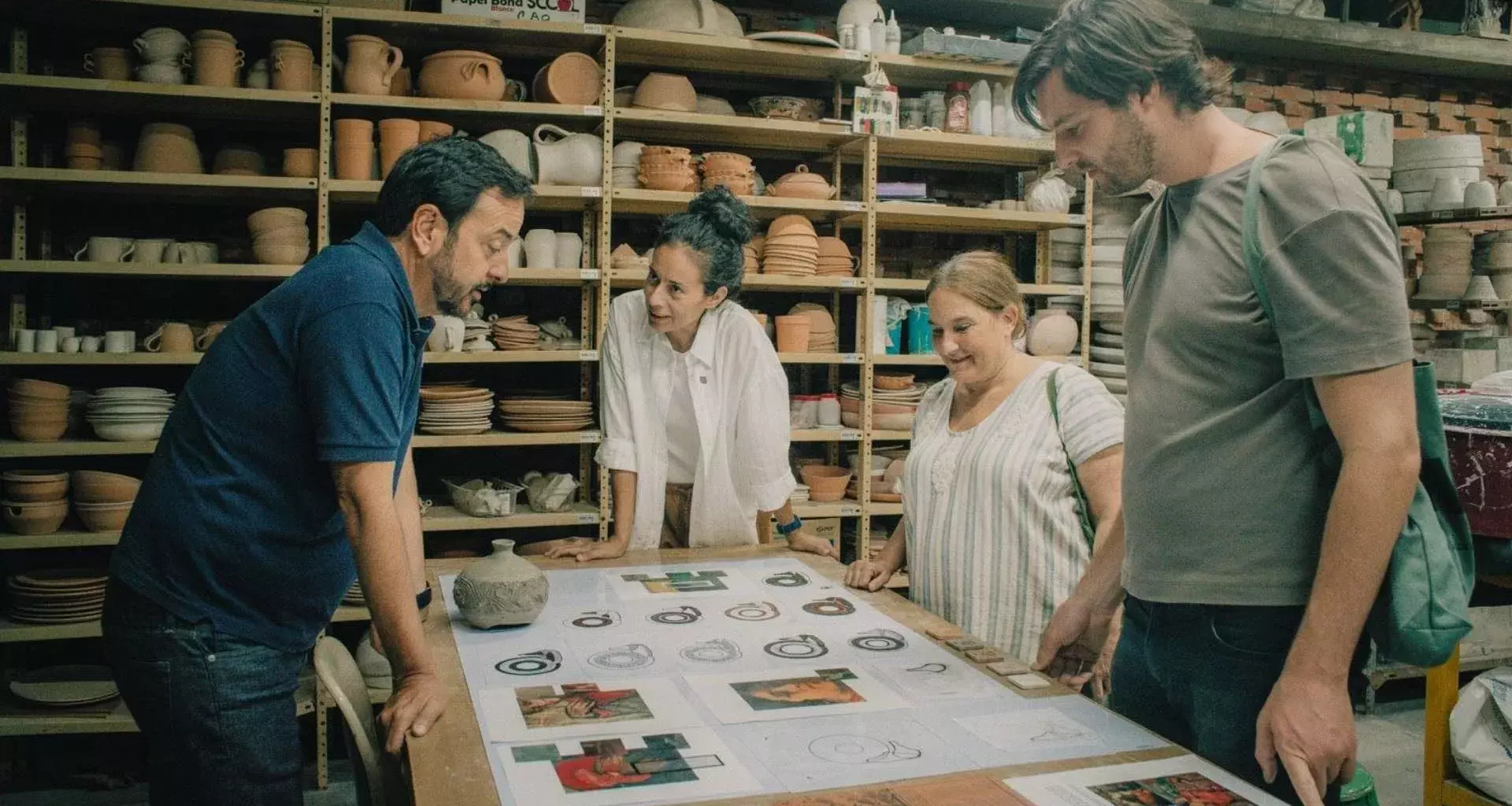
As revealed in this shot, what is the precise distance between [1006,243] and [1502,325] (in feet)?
9.59

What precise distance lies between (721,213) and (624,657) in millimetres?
1483

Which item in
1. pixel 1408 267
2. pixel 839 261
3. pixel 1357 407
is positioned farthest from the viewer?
pixel 1408 267

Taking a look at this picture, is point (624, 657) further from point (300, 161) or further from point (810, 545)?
point (300, 161)

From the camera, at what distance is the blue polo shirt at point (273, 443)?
5.24 ft

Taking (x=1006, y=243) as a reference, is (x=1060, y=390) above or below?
below

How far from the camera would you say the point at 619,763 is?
1377 millimetres

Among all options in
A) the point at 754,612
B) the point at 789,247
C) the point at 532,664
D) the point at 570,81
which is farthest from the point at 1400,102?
the point at 532,664

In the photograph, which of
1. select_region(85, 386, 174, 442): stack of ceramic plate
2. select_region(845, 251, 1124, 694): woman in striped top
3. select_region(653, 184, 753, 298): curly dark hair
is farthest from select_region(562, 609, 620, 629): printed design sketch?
select_region(85, 386, 174, 442): stack of ceramic plate

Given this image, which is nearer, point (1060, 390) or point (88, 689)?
point (1060, 390)

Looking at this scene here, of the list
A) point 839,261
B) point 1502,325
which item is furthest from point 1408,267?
point 839,261

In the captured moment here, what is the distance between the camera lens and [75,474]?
370cm

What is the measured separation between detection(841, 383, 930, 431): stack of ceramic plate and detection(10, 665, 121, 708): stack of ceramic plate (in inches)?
116

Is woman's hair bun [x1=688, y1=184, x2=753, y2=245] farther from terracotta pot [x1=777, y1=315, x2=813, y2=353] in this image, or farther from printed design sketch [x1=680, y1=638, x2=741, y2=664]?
terracotta pot [x1=777, y1=315, x2=813, y2=353]

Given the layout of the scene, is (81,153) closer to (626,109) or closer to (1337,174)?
(626,109)
